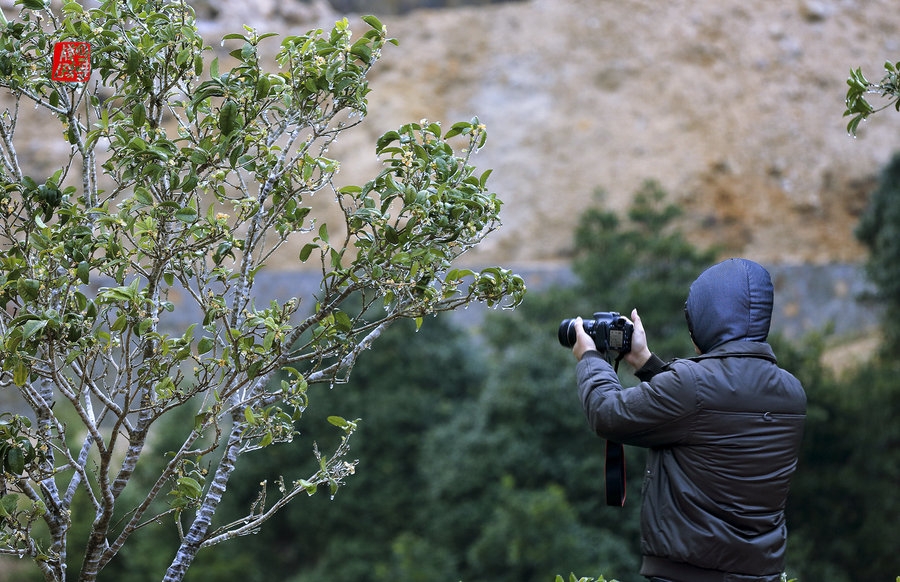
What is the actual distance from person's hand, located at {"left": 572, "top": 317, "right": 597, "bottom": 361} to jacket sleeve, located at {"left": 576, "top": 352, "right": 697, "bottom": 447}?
0.68ft

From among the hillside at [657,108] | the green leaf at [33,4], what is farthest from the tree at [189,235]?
the hillside at [657,108]

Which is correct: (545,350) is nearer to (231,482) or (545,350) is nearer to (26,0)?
(231,482)

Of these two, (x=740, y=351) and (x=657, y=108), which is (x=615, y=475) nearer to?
(x=740, y=351)

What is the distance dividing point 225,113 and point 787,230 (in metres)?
15.4

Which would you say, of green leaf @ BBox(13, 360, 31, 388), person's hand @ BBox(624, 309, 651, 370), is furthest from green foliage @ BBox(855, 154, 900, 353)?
green leaf @ BBox(13, 360, 31, 388)

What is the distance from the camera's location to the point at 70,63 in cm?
252

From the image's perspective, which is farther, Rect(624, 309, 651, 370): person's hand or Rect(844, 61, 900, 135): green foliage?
Rect(844, 61, 900, 135): green foliage

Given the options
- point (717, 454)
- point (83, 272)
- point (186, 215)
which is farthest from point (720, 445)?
point (83, 272)

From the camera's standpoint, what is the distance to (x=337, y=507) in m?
9.22

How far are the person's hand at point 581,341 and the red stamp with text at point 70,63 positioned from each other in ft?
4.92

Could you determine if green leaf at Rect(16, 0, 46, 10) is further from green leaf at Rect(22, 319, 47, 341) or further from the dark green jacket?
the dark green jacket

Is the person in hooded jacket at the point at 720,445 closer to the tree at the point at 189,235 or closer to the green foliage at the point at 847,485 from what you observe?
the tree at the point at 189,235

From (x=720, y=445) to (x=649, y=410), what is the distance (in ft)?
0.62

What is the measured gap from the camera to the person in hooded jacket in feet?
7.10
